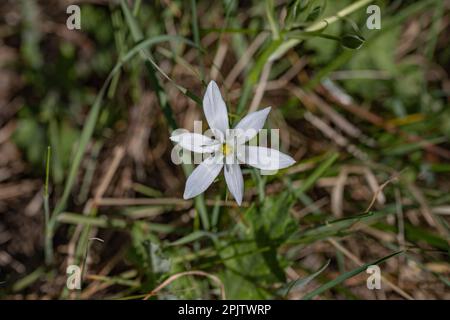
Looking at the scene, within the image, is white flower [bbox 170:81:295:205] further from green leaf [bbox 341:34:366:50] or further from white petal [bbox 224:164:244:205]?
green leaf [bbox 341:34:366:50]

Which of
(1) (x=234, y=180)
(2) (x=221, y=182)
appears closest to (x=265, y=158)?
(1) (x=234, y=180)

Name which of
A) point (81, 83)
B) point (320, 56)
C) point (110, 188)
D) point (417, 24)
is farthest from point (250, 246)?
point (417, 24)

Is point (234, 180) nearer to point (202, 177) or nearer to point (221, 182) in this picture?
point (202, 177)

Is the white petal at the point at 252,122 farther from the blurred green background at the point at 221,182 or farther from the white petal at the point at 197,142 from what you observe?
the blurred green background at the point at 221,182

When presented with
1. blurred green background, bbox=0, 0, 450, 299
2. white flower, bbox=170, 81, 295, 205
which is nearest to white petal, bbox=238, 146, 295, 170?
white flower, bbox=170, 81, 295, 205

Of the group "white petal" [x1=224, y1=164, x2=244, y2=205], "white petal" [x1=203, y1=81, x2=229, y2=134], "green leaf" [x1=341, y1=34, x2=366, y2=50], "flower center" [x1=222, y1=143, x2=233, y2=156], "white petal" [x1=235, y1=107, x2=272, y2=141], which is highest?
"green leaf" [x1=341, y1=34, x2=366, y2=50]

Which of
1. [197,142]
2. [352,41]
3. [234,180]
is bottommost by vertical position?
[234,180]

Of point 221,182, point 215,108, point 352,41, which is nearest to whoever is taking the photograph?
point 215,108
